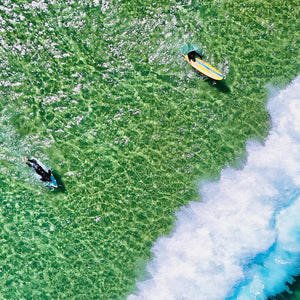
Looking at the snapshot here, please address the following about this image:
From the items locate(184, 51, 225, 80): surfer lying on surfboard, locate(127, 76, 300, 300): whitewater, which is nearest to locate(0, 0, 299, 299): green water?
locate(184, 51, 225, 80): surfer lying on surfboard

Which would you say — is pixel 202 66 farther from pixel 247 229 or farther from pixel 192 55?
pixel 247 229

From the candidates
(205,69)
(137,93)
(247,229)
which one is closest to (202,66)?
(205,69)

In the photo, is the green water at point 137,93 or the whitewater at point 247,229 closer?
the whitewater at point 247,229

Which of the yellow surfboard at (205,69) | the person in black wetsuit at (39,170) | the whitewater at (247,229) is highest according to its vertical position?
the yellow surfboard at (205,69)

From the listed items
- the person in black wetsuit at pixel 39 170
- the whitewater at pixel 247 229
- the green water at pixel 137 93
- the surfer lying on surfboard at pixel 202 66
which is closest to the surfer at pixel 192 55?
the surfer lying on surfboard at pixel 202 66

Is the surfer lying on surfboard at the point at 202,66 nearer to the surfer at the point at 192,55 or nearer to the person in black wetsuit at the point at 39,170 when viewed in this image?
the surfer at the point at 192,55

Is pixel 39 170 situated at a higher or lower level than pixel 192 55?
lower

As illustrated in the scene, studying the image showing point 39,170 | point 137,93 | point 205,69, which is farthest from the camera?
point 137,93
